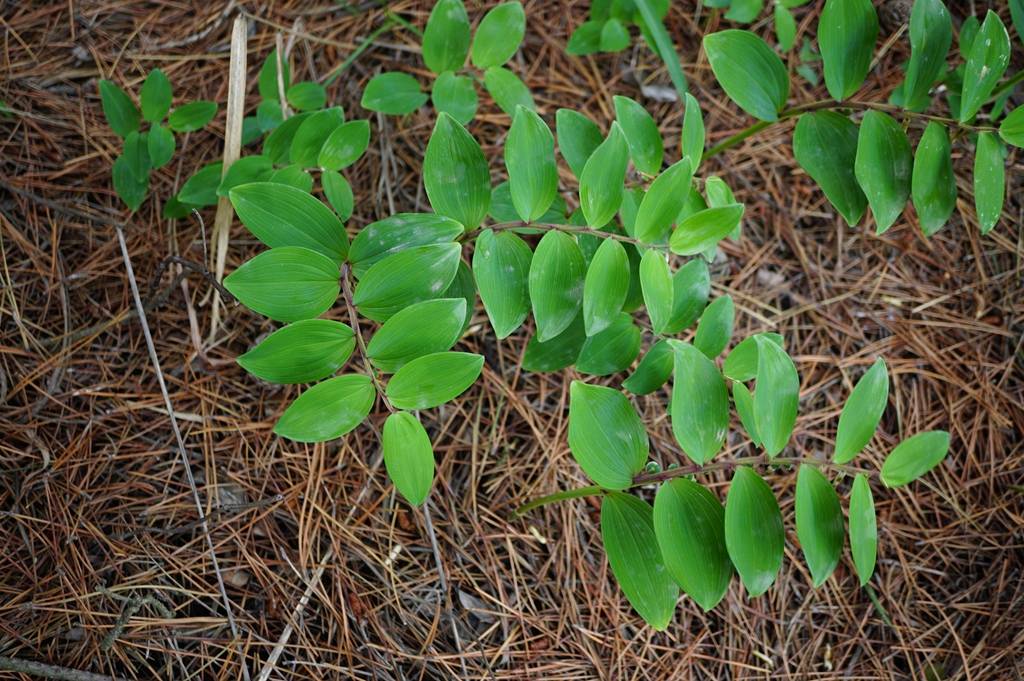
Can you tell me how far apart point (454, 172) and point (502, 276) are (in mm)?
207

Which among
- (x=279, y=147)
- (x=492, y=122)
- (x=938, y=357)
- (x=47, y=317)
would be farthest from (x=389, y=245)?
(x=938, y=357)

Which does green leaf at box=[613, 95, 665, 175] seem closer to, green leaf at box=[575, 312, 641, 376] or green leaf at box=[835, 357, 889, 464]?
green leaf at box=[575, 312, 641, 376]


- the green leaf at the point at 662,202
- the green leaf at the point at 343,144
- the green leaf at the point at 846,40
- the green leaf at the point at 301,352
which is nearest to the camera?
the green leaf at the point at 301,352

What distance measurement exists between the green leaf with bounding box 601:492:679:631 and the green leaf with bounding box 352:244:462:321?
0.51m

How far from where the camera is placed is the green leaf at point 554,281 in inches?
49.3

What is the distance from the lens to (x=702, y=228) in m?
1.30

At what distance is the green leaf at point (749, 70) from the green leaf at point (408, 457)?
938 mm

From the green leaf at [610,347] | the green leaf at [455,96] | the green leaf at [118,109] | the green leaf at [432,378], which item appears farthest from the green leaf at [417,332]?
the green leaf at [118,109]

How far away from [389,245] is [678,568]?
749 mm

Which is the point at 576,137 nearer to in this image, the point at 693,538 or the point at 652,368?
the point at 652,368

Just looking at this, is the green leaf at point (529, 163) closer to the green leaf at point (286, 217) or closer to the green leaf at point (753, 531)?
the green leaf at point (286, 217)

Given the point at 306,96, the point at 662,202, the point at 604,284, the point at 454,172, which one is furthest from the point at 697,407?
the point at 306,96

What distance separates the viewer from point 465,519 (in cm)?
168

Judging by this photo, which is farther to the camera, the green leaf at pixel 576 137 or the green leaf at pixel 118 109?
the green leaf at pixel 118 109
